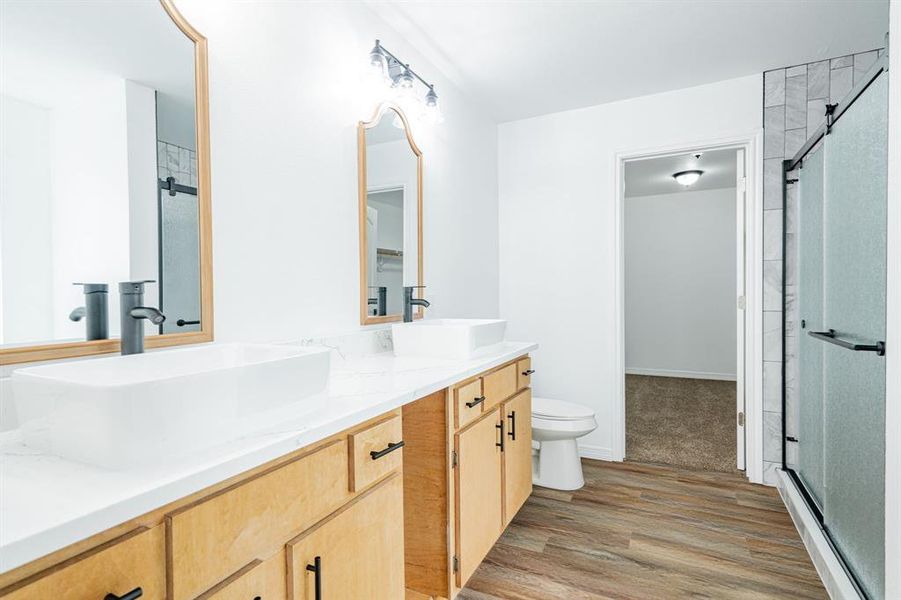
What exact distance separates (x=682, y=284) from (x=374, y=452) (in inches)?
217

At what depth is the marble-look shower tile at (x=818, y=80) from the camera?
2609 mm

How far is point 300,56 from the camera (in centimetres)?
169

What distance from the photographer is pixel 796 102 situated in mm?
2664

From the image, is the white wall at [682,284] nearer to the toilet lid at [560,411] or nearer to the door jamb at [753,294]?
the door jamb at [753,294]

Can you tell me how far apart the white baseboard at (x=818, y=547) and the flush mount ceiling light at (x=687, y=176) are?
2957mm

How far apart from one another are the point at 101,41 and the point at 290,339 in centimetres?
92

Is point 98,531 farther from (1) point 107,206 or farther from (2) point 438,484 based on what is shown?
(2) point 438,484

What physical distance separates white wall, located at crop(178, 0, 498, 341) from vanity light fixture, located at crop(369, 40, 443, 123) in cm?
8

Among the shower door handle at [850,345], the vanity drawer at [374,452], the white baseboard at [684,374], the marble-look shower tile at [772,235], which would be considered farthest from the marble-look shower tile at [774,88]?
the white baseboard at [684,374]

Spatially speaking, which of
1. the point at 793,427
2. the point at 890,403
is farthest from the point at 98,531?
the point at 793,427

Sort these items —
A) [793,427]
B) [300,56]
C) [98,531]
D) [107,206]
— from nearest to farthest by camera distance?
[98,531]
[107,206]
[300,56]
[793,427]

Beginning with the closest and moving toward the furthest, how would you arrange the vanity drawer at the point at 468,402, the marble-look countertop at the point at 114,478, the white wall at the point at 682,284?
the marble-look countertop at the point at 114,478 < the vanity drawer at the point at 468,402 < the white wall at the point at 682,284

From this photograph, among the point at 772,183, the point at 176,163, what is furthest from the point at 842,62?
the point at 176,163

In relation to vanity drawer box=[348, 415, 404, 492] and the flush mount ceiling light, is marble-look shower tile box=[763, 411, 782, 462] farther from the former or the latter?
the flush mount ceiling light
